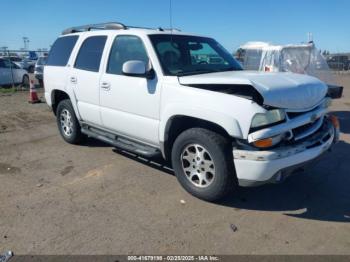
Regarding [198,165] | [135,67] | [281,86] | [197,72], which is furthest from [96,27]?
[281,86]

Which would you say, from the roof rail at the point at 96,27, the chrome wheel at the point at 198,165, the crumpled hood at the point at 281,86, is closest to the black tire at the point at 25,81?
the roof rail at the point at 96,27

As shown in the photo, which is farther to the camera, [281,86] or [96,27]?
[96,27]

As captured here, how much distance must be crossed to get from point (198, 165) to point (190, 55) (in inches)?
67.2

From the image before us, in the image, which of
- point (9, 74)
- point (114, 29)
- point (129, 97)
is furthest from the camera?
point (9, 74)

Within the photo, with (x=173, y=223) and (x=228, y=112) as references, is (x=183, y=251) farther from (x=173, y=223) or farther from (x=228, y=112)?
(x=228, y=112)

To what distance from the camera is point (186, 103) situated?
165 inches

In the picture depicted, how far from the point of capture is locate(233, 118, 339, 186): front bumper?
12.0ft

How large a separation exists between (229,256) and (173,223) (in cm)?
80

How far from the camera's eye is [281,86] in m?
3.90

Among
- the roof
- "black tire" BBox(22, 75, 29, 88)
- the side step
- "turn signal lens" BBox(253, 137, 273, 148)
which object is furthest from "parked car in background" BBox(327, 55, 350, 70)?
"turn signal lens" BBox(253, 137, 273, 148)

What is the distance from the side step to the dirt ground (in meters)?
0.38

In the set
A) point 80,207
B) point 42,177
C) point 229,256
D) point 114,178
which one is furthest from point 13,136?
point 229,256

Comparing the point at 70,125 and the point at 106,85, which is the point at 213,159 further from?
the point at 70,125

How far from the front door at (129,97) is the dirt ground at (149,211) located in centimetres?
68
